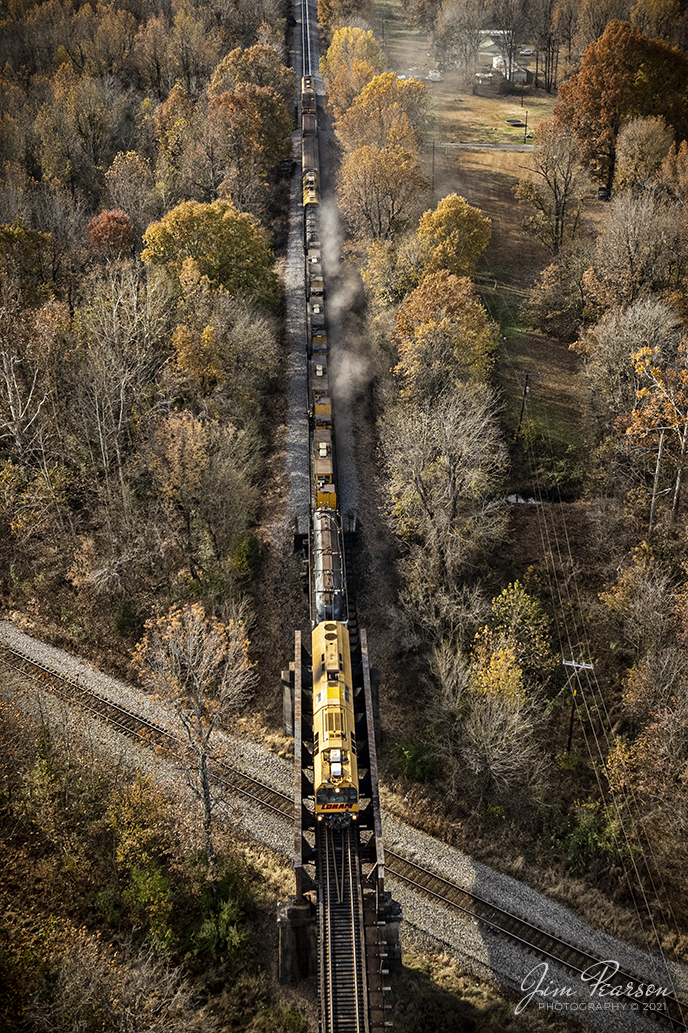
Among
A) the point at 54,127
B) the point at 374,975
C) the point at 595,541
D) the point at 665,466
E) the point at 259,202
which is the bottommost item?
the point at 374,975

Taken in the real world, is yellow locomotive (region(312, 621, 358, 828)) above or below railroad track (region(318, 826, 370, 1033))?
above

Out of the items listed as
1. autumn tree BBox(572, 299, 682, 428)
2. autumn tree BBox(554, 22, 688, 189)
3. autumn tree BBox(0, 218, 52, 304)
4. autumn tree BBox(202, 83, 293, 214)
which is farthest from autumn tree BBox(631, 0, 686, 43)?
autumn tree BBox(0, 218, 52, 304)

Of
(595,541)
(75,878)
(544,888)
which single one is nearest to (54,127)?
(595,541)

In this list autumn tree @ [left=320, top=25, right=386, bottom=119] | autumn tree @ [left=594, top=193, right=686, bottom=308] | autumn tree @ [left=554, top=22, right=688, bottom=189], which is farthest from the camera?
autumn tree @ [left=320, top=25, right=386, bottom=119]

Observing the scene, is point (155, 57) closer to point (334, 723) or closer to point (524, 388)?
point (524, 388)

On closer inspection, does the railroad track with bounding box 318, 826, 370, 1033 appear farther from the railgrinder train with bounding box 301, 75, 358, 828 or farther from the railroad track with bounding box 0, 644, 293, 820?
the railroad track with bounding box 0, 644, 293, 820

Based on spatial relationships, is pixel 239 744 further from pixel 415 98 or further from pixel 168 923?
pixel 415 98
